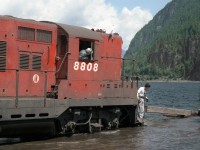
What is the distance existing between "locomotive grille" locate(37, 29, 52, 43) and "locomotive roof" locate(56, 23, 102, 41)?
57 cm

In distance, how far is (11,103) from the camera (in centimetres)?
1229

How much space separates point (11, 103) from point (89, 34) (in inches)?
170

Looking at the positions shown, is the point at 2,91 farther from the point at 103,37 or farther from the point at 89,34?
the point at 103,37

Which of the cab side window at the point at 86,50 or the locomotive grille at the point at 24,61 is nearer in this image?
the locomotive grille at the point at 24,61

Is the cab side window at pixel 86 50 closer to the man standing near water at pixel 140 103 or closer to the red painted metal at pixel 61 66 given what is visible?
the red painted metal at pixel 61 66

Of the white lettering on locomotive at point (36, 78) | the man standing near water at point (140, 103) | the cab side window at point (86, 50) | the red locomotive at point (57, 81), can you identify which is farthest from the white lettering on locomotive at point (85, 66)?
the man standing near water at point (140, 103)

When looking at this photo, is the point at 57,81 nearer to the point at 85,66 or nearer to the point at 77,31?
the point at 85,66

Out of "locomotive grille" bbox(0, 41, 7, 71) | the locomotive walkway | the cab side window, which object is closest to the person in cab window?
the cab side window

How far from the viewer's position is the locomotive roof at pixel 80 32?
14450 mm

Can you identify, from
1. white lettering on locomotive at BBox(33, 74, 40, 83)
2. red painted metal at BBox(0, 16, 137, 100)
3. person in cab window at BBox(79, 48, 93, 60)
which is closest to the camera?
red painted metal at BBox(0, 16, 137, 100)

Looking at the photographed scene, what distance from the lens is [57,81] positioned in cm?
1451

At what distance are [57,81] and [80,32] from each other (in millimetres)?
2005

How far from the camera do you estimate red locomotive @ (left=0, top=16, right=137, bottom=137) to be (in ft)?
42.5

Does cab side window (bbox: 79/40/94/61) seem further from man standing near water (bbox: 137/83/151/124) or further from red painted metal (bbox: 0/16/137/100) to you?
man standing near water (bbox: 137/83/151/124)
